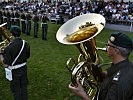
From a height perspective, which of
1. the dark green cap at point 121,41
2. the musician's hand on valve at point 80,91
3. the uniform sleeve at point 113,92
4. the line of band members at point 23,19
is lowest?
the line of band members at point 23,19

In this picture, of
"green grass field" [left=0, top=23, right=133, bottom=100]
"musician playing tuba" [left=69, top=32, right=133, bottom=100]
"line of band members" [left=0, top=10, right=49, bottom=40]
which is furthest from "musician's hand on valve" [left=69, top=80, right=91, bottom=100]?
"line of band members" [left=0, top=10, right=49, bottom=40]

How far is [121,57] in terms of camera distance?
3.52 metres

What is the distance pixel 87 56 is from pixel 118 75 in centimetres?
101

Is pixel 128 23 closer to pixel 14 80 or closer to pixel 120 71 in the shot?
pixel 14 80

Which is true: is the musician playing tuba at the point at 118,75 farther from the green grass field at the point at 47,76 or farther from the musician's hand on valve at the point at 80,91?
the green grass field at the point at 47,76

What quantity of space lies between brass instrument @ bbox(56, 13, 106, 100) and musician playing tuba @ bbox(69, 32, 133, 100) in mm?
404

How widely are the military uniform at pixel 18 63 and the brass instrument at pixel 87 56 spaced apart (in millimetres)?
1898

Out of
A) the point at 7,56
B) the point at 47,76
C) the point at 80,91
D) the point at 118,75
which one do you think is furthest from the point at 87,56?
the point at 47,76

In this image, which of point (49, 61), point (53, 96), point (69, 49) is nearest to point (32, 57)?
point (49, 61)

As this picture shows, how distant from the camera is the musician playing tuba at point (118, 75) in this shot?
11.0 ft

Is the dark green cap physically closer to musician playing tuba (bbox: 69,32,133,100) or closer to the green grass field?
musician playing tuba (bbox: 69,32,133,100)

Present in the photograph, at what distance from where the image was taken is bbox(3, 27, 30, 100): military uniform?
654 centimetres

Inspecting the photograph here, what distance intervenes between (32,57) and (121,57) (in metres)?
9.61

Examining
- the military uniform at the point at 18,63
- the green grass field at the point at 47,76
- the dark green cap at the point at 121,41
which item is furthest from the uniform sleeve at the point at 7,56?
the dark green cap at the point at 121,41
